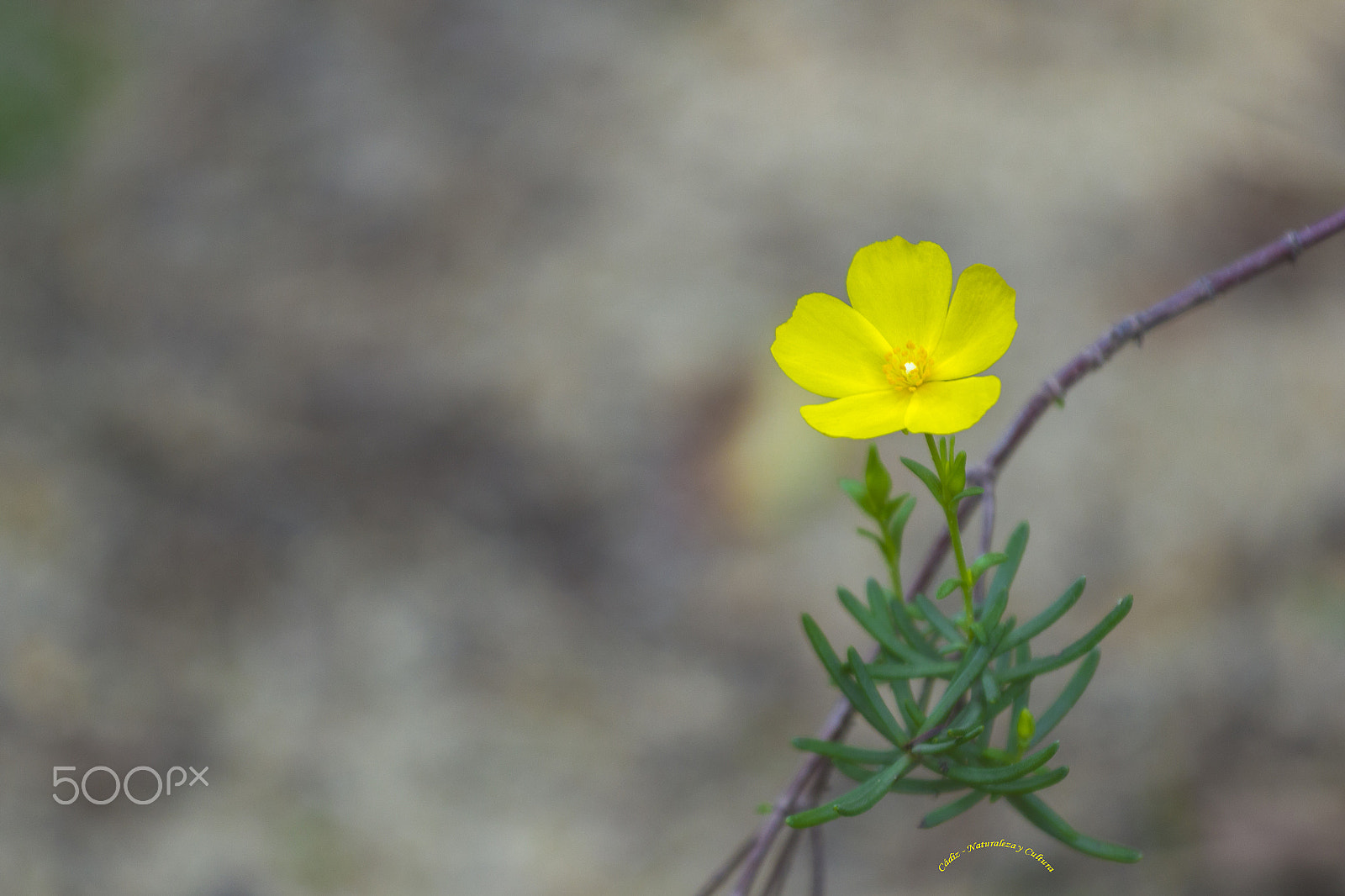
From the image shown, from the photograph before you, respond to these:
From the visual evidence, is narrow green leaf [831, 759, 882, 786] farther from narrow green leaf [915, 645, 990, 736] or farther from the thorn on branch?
the thorn on branch

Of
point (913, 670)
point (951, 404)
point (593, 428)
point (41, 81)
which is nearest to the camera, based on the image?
point (951, 404)

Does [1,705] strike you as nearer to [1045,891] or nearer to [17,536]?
[17,536]

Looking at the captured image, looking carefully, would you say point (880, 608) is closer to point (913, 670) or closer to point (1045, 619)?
point (913, 670)

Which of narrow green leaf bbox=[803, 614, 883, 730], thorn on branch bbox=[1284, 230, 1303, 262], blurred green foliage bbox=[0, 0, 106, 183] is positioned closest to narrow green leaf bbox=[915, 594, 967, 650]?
narrow green leaf bbox=[803, 614, 883, 730]

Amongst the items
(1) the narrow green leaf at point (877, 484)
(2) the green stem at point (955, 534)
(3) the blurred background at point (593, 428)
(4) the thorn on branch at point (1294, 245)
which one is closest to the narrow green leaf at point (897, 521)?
(1) the narrow green leaf at point (877, 484)

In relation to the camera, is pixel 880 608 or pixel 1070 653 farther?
pixel 880 608

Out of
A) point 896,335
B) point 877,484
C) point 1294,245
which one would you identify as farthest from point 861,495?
point 1294,245
